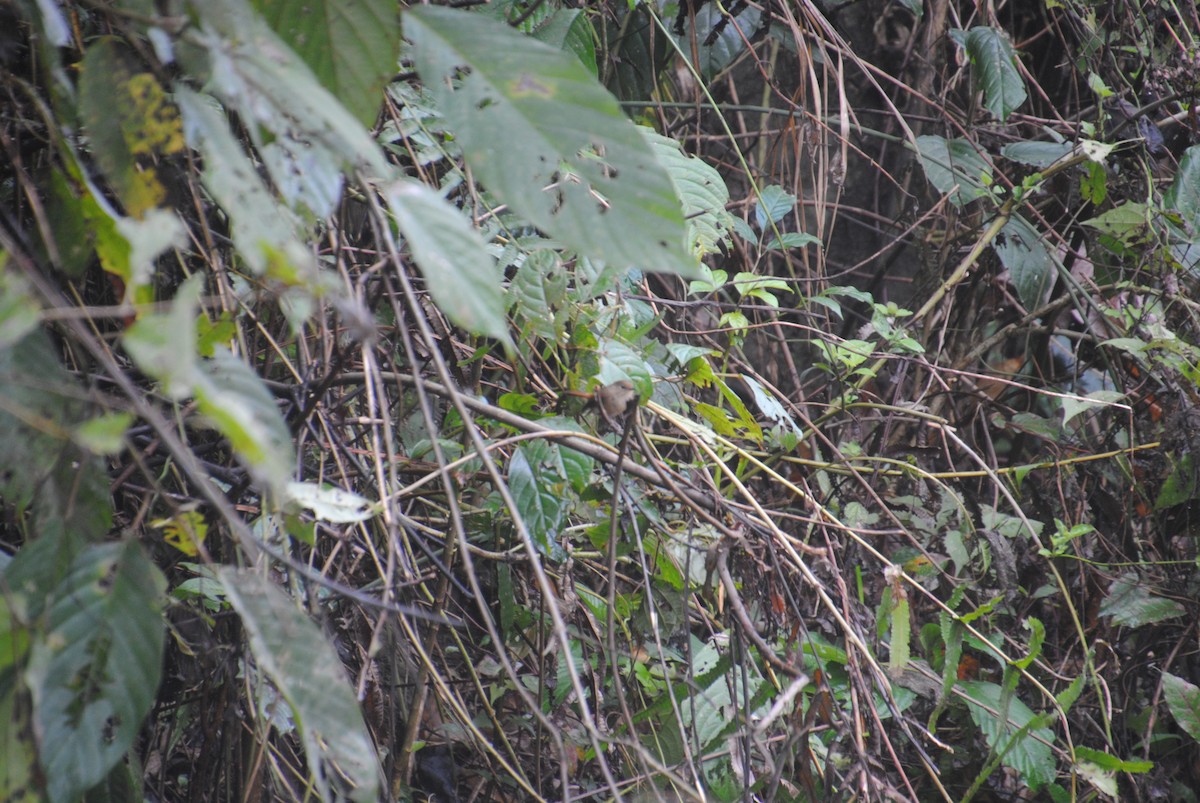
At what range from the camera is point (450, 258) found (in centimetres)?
49

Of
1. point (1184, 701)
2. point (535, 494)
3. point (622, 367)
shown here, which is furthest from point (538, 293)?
point (1184, 701)

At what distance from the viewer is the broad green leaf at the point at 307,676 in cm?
52

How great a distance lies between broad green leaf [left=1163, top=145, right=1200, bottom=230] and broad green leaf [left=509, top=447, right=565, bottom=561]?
1338 millimetres

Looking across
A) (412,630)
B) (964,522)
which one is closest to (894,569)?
(412,630)

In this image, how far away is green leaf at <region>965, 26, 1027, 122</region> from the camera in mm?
1657

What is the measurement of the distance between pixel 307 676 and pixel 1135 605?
1.51 metres

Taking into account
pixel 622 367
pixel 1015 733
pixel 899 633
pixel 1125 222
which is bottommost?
pixel 1015 733

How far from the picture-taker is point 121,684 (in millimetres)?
536

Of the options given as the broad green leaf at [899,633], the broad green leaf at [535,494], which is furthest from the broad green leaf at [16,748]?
the broad green leaf at [899,633]

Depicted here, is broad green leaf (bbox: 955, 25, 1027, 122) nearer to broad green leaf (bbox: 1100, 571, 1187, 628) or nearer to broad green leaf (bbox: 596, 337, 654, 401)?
broad green leaf (bbox: 1100, 571, 1187, 628)

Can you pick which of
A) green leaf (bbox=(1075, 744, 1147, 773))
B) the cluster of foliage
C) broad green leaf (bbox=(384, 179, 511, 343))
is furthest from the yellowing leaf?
green leaf (bbox=(1075, 744, 1147, 773))

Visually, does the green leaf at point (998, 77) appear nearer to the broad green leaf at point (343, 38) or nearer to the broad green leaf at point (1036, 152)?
the broad green leaf at point (1036, 152)

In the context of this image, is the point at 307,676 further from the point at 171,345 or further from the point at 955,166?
the point at 955,166

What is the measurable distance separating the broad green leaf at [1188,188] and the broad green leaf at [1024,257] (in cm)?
23
